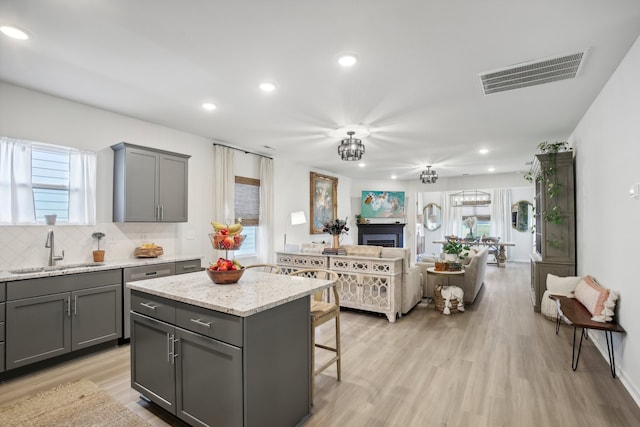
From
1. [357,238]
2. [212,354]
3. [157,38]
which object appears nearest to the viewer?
[212,354]

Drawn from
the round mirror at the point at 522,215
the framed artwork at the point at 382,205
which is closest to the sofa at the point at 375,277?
the framed artwork at the point at 382,205

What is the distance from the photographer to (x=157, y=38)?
7.89ft

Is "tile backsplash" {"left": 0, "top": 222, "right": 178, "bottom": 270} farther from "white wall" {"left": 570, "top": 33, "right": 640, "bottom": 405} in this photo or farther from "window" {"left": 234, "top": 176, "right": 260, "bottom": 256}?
"white wall" {"left": 570, "top": 33, "right": 640, "bottom": 405}

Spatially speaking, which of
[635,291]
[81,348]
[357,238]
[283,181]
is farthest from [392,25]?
[357,238]

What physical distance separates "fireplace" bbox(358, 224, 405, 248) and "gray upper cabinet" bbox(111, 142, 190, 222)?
246 inches

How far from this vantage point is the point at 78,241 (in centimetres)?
368

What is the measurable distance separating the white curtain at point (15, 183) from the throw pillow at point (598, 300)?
18.6ft

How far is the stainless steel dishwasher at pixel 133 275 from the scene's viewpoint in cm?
360

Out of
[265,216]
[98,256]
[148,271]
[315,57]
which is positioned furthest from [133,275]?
[315,57]

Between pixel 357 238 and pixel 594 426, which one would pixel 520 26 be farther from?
pixel 357 238

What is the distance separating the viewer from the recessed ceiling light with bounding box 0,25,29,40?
2.28m

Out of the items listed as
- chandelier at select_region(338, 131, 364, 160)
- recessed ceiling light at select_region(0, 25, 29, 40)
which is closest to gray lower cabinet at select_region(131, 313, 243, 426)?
recessed ceiling light at select_region(0, 25, 29, 40)

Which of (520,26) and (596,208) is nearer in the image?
(520,26)

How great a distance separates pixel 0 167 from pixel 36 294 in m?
1.33
